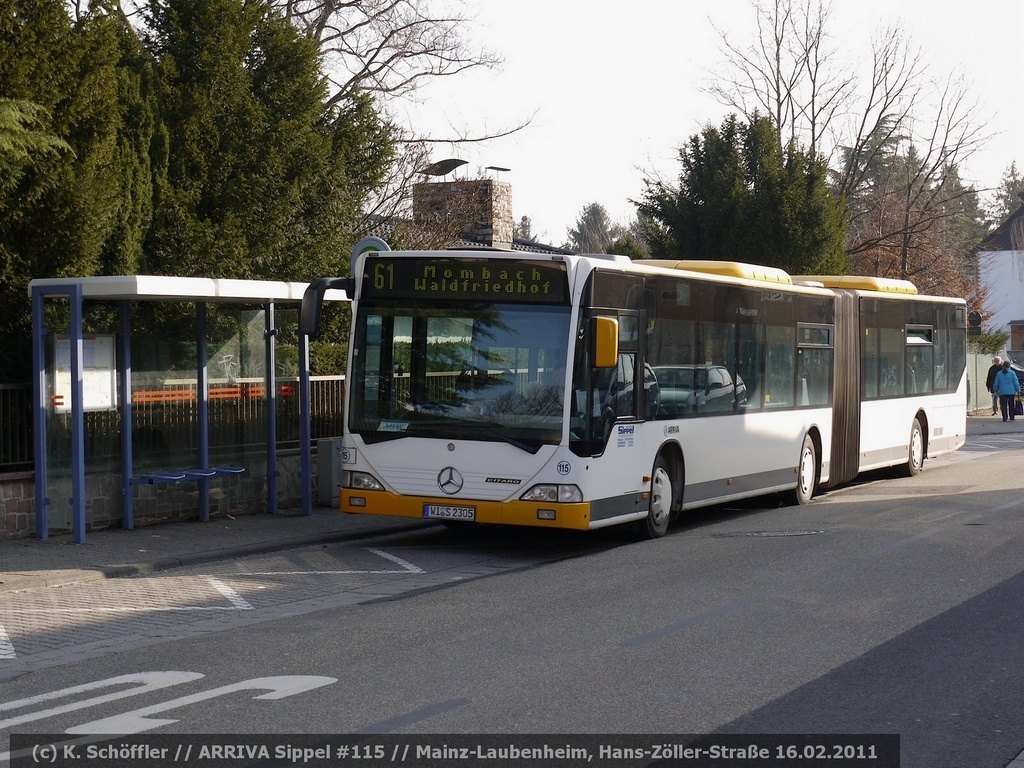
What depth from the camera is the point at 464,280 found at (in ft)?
42.3

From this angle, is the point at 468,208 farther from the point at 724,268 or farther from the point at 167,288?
the point at 167,288

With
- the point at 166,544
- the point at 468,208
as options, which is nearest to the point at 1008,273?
the point at 468,208

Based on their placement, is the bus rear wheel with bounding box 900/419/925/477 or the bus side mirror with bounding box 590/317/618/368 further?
the bus rear wheel with bounding box 900/419/925/477

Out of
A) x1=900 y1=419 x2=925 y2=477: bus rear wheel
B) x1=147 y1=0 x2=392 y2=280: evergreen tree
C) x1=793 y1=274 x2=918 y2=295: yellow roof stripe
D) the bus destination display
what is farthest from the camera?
x1=900 y1=419 x2=925 y2=477: bus rear wheel

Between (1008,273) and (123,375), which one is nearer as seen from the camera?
(123,375)

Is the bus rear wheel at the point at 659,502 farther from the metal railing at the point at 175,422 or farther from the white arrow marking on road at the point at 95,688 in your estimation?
the white arrow marking on road at the point at 95,688

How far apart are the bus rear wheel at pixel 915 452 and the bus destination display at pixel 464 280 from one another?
442 inches

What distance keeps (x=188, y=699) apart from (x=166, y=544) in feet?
22.0

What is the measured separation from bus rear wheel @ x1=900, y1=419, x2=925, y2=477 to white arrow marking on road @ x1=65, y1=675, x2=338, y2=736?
16.3 m

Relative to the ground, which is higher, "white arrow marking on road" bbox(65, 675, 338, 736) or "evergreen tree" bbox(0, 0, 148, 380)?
"evergreen tree" bbox(0, 0, 148, 380)

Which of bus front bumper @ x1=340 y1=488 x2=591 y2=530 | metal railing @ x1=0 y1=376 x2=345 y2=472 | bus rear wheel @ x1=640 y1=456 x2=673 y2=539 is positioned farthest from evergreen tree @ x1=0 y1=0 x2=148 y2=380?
bus rear wheel @ x1=640 y1=456 x2=673 y2=539

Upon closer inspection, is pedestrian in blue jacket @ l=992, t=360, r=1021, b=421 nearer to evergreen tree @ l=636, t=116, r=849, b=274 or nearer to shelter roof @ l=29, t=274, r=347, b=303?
evergreen tree @ l=636, t=116, r=849, b=274

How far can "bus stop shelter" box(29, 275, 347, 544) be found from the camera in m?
12.9

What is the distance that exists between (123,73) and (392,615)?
9089 mm
